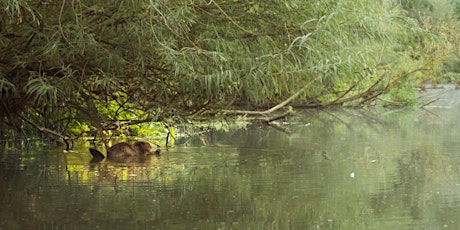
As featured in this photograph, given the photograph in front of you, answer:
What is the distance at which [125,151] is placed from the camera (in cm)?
918

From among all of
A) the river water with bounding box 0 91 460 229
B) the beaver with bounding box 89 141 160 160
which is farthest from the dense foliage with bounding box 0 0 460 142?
the beaver with bounding box 89 141 160 160


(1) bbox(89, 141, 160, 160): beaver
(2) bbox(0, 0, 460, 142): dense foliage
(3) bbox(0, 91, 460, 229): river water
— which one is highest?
(2) bbox(0, 0, 460, 142): dense foliage

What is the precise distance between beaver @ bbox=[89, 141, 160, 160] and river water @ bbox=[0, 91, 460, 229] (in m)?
0.20

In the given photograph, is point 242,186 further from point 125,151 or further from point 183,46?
point 125,151

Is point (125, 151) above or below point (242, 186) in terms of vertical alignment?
above

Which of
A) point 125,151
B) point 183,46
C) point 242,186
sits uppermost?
point 183,46

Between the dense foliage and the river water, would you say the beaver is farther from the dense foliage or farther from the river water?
the dense foliage

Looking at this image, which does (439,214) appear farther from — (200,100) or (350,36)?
(200,100)

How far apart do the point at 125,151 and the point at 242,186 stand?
98.6 inches

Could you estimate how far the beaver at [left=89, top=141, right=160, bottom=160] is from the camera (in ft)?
29.6

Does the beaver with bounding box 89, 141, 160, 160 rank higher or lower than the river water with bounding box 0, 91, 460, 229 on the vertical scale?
higher

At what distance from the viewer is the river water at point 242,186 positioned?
5.61 metres

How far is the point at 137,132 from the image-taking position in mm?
11719

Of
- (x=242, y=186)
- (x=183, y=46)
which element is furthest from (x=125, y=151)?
(x=183, y=46)
